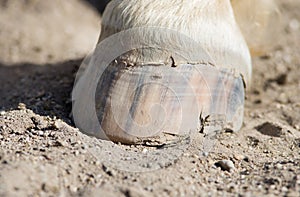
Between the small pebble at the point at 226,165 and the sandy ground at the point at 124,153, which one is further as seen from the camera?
the small pebble at the point at 226,165

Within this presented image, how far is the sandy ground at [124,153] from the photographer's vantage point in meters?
1.53

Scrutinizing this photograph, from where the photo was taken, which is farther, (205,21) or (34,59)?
(34,59)

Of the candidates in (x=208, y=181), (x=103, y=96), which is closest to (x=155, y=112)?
(x=103, y=96)

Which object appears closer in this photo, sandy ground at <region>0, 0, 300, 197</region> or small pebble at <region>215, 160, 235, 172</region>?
sandy ground at <region>0, 0, 300, 197</region>

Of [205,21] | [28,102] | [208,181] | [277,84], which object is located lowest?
[28,102]

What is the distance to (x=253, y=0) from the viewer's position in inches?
92.6

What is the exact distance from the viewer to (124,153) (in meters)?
1.77

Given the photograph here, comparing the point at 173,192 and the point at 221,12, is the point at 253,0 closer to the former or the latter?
the point at 221,12

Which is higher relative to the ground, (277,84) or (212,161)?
(277,84)

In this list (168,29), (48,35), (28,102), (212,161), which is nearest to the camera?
(212,161)

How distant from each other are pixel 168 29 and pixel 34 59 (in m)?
1.29

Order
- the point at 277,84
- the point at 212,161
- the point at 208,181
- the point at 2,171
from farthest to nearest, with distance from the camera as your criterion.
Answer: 1. the point at 277,84
2. the point at 212,161
3. the point at 208,181
4. the point at 2,171

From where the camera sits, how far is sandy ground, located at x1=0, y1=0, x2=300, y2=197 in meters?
1.53

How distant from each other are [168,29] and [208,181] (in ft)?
1.90
